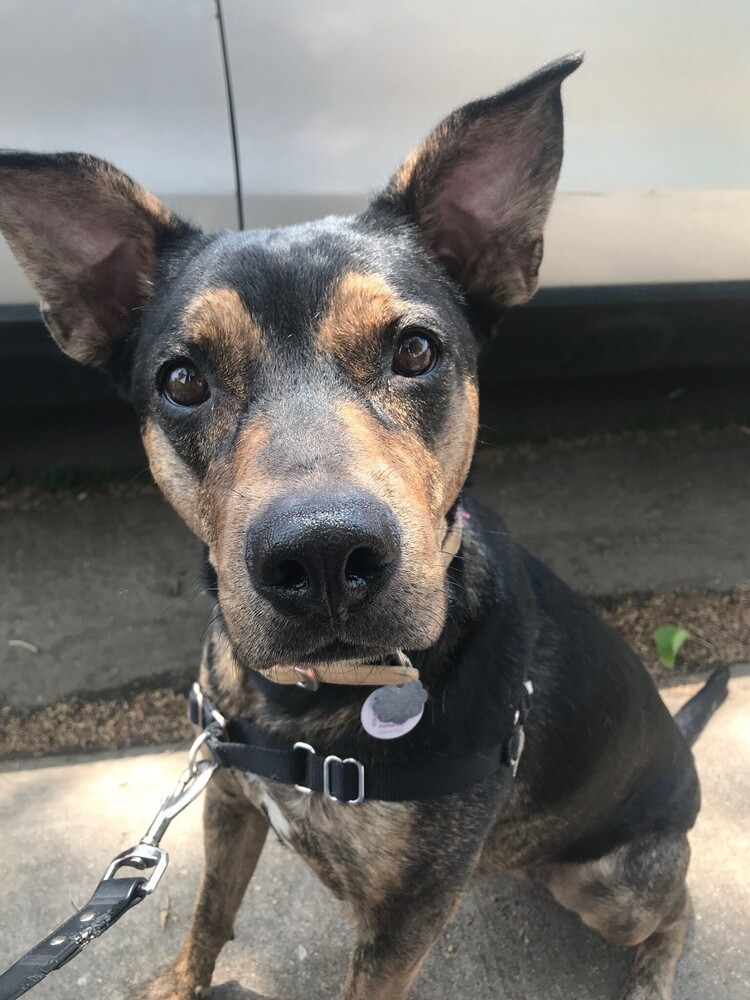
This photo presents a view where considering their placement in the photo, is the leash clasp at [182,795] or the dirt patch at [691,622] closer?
the leash clasp at [182,795]

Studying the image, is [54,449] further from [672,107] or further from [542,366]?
[672,107]

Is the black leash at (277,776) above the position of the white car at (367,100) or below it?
below

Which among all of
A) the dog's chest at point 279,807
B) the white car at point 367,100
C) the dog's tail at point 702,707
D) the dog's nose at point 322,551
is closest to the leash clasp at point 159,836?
the dog's chest at point 279,807

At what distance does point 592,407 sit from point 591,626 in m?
3.20

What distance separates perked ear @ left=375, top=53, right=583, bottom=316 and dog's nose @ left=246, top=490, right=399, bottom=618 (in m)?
1.01

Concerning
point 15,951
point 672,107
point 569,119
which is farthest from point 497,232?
point 15,951

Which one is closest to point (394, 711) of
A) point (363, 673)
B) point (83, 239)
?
point (363, 673)

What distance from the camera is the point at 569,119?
10.2 feet

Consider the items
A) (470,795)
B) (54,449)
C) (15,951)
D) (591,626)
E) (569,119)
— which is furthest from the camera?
(54,449)

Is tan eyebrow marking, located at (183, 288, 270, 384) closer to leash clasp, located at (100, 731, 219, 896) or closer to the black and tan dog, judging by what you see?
the black and tan dog

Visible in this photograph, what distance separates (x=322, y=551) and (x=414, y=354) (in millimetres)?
690

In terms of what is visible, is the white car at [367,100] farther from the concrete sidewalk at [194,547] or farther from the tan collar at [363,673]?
the tan collar at [363,673]

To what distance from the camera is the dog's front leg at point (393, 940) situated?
191cm

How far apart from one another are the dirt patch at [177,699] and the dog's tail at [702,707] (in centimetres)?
60
